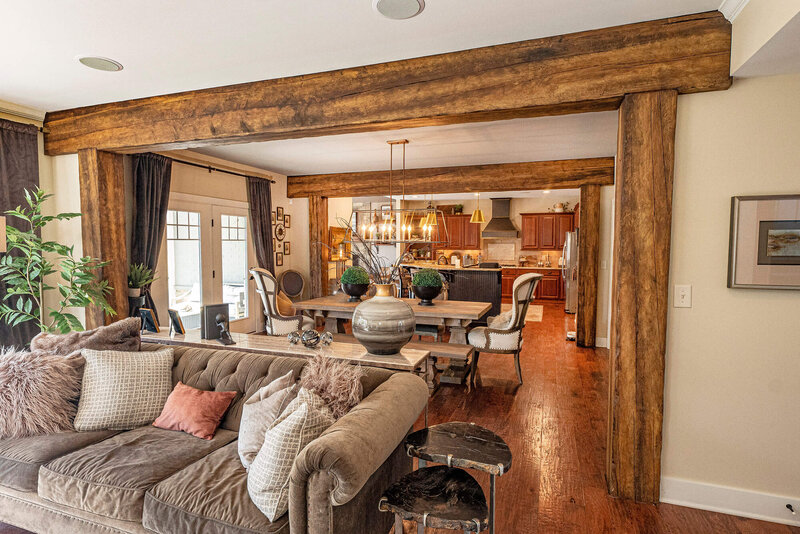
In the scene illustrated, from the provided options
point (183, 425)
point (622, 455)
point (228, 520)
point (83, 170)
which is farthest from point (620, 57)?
point (83, 170)

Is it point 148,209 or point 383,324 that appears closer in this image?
point 383,324

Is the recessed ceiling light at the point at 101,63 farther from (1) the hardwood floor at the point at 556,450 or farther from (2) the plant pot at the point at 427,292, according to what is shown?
(2) the plant pot at the point at 427,292

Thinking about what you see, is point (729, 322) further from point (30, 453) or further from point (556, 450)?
point (30, 453)

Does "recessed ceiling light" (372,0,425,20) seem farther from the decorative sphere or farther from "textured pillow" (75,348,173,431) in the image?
"textured pillow" (75,348,173,431)

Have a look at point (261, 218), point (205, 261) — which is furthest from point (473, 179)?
point (205, 261)

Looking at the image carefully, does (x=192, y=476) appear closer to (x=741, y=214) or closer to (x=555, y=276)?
(x=741, y=214)

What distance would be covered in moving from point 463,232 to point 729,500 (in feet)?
30.8

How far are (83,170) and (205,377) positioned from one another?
2.59 metres

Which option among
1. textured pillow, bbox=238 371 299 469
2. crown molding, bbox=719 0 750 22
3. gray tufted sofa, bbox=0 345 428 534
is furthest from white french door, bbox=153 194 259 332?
crown molding, bbox=719 0 750 22

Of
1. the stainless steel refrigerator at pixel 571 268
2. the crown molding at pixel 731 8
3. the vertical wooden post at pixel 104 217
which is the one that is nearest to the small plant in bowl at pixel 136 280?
the vertical wooden post at pixel 104 217

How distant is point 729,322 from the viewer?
230cm

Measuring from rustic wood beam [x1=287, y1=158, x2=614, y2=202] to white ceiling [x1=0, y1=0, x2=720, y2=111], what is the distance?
3.58 metres

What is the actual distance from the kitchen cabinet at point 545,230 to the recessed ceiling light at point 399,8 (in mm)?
9094

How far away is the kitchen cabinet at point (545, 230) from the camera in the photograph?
34.3 feet
